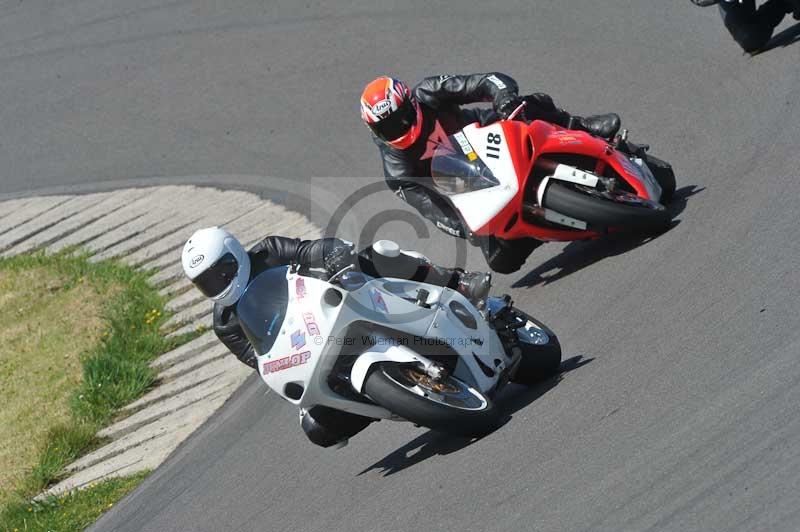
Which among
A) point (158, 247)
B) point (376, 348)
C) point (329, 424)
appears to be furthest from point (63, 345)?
point (376, 348)

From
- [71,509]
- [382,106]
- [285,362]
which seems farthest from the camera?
[71,509]

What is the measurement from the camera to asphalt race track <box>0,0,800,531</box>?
5617mm

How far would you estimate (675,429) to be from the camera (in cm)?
565

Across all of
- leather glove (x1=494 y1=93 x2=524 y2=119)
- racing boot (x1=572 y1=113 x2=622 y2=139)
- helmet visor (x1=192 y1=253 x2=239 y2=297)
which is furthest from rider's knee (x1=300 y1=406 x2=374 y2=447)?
racing boot (x1=572 y1=113 x2=622 y2=139)

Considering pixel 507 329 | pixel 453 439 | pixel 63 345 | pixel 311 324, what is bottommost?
pixel 63 345

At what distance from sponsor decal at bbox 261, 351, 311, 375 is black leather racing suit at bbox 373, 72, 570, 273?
2579 millimetres

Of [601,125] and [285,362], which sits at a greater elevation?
[601,125]

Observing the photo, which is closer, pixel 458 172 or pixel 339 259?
pixel 339 259

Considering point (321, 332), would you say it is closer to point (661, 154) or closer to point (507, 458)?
point (507, 458)

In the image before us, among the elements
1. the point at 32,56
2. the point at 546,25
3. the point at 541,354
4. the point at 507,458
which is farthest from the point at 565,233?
the point at 32,56

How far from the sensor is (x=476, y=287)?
7301 millimetres

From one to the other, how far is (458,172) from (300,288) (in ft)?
7.61

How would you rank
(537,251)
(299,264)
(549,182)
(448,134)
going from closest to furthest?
(299,264)
(549,182)
(448,134)
(537,251)

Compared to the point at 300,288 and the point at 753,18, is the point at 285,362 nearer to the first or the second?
the point at 300,288
